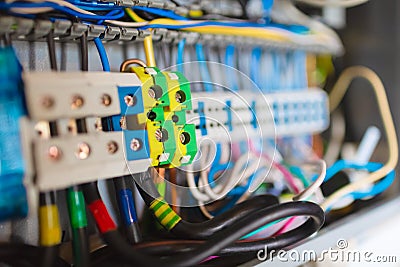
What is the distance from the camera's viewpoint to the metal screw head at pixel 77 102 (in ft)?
1.53

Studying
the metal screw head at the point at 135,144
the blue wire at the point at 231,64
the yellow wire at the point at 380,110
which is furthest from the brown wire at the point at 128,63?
the yellow wire at the point at 380,110

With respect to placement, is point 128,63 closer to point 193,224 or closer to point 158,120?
point 158,120

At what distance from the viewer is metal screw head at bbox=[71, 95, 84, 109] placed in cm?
47

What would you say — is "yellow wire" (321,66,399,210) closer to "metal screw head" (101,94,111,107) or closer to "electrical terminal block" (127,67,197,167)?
"electrical terminal block" (127,67,197,167)

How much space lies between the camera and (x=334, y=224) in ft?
2.26

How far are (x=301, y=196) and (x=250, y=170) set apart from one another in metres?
0.10

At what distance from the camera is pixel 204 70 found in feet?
2.43

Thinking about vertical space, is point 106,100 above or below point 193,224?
above

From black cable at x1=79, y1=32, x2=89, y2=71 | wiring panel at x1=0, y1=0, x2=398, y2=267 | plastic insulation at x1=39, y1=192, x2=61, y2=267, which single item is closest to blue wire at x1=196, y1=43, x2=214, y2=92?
wiring panel at x1=0, y1=0, x2=398, y2=267

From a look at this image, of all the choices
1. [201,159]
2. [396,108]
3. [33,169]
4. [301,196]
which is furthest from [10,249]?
[396,108]

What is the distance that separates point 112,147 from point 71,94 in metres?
0.08

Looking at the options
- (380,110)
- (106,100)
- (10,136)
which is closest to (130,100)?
(106,100)

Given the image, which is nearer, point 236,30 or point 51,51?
point 51,51

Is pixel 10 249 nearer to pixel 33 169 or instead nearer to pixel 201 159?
pixel 33 169
